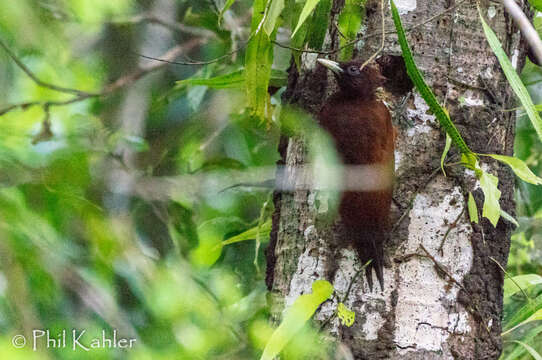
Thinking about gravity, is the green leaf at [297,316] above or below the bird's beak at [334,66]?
below

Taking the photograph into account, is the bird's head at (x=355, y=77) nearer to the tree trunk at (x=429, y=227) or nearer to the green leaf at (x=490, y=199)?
the tree trunk at (x=429, y=227)

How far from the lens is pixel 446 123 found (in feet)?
3.33

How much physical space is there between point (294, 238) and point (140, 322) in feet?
2.40

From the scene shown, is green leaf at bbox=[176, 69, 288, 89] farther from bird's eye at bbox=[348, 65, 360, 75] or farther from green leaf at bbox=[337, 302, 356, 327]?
green leaf at bbox=[337, 302, 356, 327]

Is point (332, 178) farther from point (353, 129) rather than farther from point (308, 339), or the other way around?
point (308, 339)

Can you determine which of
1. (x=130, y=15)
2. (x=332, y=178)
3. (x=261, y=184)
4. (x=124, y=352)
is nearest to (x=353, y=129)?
(x=332, y=178)

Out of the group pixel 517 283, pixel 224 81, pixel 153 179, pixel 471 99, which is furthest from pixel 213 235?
pixel 471 99

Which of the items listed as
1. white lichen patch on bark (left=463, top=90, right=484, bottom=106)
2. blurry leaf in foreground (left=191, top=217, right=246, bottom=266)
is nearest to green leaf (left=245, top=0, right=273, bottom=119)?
white lichen patch on bark (left=463, top=90, right=484, bottom=106)

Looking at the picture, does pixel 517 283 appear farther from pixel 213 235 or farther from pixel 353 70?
pixel 213 235

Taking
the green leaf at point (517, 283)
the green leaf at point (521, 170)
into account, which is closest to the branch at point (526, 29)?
the green leaf at point (521, 170)

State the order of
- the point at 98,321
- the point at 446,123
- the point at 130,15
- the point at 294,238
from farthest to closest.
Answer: the point at 130,15, the point at 98,321, the point at 294,238, the point at 446,123

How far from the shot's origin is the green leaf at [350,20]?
3.76 feet

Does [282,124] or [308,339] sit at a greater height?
[282,124]

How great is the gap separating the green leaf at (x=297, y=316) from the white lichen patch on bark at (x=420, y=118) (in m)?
0.29
